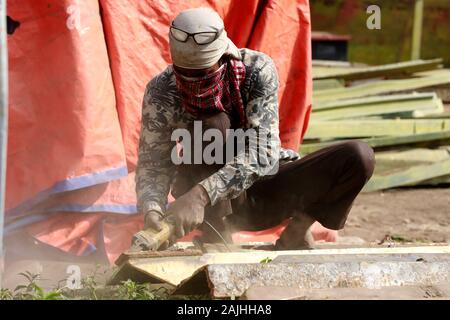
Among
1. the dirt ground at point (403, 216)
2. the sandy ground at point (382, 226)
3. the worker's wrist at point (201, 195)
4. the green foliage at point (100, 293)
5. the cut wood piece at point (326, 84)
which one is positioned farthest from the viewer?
the cut wood piece at point (326, 84)

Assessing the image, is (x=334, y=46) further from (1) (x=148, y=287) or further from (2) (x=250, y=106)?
(1) (x=148, y=287)

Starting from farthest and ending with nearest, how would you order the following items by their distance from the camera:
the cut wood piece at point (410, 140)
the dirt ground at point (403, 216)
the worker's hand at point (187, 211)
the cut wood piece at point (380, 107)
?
the cut wood piece at point (380, 107) < the cut wood piece at point (410, 140) < the dirt ground at point (403, 216) < the worker's hand at point (187, 211)

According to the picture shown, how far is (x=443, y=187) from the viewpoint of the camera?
25.1ft

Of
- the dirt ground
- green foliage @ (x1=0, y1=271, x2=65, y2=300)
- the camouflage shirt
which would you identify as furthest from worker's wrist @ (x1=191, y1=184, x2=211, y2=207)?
the dirt ground

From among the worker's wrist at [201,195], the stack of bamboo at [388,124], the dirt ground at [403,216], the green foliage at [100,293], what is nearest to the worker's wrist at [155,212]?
the worker's wrist at [201,195]

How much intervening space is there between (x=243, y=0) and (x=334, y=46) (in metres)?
4.84

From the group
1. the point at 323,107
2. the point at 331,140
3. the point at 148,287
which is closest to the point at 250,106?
the point at 148,287

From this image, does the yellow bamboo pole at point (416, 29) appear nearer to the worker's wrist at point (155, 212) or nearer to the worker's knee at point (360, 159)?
the worker's knee at point (360, 159)

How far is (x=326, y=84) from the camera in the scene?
9.20 metres

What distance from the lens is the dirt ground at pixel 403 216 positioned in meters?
6.32

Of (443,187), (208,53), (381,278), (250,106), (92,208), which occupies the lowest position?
(443,187)

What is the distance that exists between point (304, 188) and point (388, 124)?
3368mm

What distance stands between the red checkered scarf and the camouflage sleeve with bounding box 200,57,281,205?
0.23ft

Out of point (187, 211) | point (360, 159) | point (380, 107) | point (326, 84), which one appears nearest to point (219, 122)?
point (187, 211)
